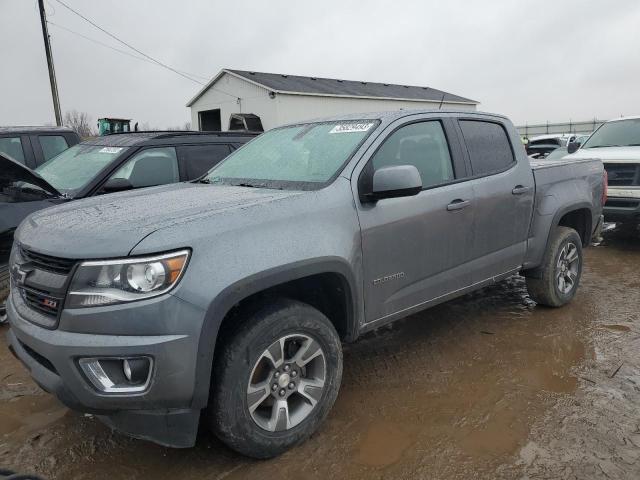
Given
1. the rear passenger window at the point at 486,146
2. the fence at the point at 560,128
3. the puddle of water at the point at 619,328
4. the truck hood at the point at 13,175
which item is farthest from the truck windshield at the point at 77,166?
the fence at the point at 560,128

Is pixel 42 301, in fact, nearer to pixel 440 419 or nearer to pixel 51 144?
pixel 440 419

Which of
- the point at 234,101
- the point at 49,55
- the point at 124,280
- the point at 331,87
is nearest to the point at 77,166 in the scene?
the point at 124,280

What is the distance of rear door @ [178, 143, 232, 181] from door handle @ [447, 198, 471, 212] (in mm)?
2994

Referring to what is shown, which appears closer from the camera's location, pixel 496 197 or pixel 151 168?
pixel 496 197

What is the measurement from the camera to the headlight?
2078 millimetres

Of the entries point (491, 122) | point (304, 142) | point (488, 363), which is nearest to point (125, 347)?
point (304, 142)

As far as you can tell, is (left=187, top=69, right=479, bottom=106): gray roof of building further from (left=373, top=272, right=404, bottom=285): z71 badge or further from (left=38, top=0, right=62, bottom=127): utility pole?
(left=373, top=272, right=404, bottom=285): z71 badge

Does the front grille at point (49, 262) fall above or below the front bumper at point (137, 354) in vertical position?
above

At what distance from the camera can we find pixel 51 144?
23.2 ft

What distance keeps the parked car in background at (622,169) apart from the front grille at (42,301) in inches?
288

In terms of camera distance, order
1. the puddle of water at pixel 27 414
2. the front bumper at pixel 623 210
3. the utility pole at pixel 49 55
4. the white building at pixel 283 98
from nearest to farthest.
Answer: the puddle of water at pixel 27 414, the front bumper at pixel 623 210, the utility pole at pixel 49 55, the white building at pixel 283 98

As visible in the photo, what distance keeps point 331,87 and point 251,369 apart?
27714mm

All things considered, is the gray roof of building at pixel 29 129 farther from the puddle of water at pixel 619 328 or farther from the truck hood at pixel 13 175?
the puddle of water at pixel 619 328

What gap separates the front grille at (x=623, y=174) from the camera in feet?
23.0
